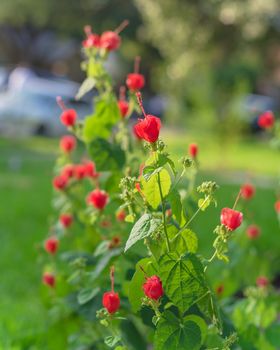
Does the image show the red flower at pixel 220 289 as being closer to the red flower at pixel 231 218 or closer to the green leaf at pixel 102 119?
the green leaf at pixel 102 119

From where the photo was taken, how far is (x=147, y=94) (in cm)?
3161

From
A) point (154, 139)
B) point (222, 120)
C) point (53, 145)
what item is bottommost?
point (53, 145)

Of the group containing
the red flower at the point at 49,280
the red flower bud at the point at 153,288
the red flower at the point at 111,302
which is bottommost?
the red flower at the point at 49,280

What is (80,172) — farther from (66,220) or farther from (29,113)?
(29,113)

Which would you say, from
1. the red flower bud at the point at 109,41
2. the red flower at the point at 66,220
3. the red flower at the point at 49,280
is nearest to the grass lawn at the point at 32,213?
the red flower at the point at 49,280

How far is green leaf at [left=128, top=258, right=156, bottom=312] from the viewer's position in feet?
6.91

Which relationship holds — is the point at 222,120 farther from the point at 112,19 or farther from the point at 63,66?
the point at 63,66

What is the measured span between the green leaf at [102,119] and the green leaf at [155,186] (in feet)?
2.95

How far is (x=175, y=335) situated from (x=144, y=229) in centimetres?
31

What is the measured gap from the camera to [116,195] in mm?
2941

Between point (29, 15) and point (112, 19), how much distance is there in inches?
139

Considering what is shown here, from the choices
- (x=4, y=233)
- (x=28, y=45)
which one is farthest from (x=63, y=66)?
(x=4, y=233)

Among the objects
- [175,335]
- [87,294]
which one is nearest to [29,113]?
[87,294]

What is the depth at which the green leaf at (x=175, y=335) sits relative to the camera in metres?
2.03
